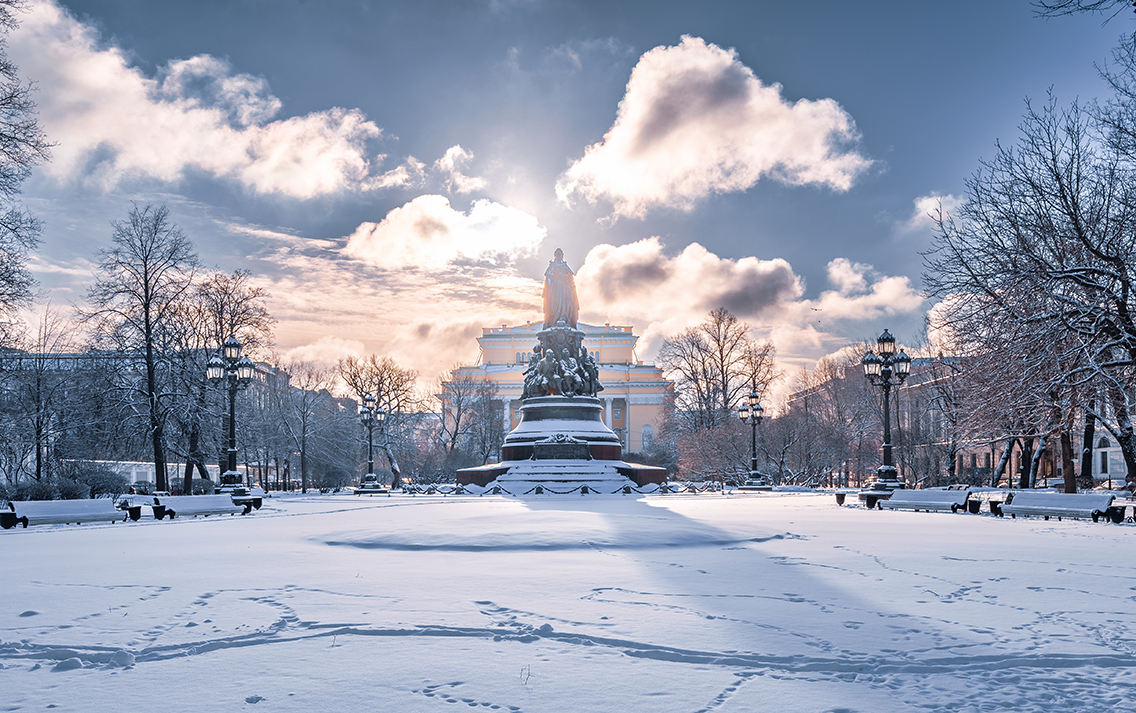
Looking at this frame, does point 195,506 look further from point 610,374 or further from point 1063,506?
point 610,374

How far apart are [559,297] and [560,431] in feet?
20.3

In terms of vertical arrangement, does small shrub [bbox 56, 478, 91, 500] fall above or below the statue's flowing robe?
below

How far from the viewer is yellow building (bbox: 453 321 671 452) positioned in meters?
79.6

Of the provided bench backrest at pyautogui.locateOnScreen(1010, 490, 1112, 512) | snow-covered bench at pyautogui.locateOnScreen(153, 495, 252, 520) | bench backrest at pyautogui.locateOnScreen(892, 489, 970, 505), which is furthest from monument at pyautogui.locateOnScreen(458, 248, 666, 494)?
bench backrest at pyautogui.locateOnScreen(1010, 490, 1112, 512)

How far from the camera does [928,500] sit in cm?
2102

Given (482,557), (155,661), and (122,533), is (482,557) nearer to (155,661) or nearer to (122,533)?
(155,661)

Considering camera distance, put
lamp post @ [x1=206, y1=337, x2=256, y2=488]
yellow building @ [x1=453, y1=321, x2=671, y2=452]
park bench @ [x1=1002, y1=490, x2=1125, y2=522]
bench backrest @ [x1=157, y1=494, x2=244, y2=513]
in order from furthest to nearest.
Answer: yellow building @ [x1=453, y1=321, x2=671, y2=452]
lamp post @ [x1=206, y1=337, x2=256, y2=488]
bench backrest @ [x1=157, y1=494, x2=244, y2=513]
park bench @ [x1=1002, y1=490, x2=1125, y2=522]

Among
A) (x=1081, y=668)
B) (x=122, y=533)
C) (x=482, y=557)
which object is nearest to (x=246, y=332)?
(x=122, y=533)

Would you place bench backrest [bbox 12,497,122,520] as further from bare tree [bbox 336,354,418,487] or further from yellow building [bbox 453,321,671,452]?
yellow building [bbox 453,321,671,452]

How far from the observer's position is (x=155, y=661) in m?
4.58

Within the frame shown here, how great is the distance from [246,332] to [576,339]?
1646 centimetres

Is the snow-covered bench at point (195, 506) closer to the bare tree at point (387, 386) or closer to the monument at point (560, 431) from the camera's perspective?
the monument at point (560, 431)

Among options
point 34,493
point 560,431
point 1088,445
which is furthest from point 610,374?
point 34,493

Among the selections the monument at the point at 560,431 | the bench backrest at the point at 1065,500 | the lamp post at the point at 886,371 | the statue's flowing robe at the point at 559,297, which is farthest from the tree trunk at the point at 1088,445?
the statue's flowing robe at the point at 559,297
